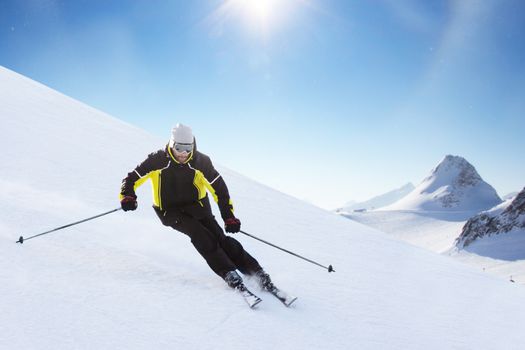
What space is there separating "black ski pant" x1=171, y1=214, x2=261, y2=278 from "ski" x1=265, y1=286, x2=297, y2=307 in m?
0.25

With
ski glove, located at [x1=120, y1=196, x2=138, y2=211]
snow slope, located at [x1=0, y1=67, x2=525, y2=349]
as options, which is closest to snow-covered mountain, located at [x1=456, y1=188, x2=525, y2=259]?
snow slope, located at [x1=0, y1=67, x2=525, y2=349]

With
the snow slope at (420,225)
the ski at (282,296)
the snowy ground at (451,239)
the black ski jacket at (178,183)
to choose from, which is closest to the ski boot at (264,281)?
the ski at (282,296)

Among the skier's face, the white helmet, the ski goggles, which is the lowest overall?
the skier's face

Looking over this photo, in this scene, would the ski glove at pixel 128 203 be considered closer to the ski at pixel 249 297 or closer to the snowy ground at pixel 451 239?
the ski at pixel 249 297

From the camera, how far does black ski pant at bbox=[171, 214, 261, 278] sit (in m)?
3.26

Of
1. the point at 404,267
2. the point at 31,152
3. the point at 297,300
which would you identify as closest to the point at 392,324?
the point at 297,300

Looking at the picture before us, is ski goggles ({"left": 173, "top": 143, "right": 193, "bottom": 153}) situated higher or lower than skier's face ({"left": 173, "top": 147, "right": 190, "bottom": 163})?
higher

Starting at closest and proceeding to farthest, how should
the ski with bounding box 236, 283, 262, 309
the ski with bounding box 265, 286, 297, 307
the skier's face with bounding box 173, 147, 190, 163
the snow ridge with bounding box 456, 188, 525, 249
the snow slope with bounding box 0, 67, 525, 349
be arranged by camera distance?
the snow slope with bounding box 0, 67, 525, 349, the ski with bounding box 236, 283, 262, 309, the ski with bounding box 265, 286, 297, 307, the skier's face with bounding box 173, 147, 190, 163, the snow ridge with bounding box 456, 188, 525, 249

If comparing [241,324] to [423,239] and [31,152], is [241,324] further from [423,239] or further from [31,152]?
[423,239]

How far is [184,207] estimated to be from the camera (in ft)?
12.6

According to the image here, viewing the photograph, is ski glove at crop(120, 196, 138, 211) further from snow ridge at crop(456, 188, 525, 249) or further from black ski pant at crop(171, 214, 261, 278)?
snow ridge at crop(456, 188, 525, 249)

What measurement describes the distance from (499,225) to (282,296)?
113470 millimetres

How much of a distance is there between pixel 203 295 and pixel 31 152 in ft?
14.4

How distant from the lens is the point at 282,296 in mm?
3086
